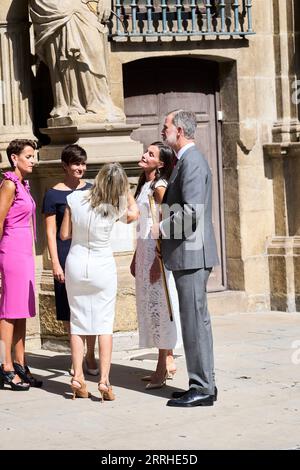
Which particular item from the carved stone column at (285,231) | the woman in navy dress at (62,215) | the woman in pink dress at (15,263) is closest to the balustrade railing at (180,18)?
the carved stone column at (285,231)

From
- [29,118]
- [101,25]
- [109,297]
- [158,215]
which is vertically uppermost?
[101,25]

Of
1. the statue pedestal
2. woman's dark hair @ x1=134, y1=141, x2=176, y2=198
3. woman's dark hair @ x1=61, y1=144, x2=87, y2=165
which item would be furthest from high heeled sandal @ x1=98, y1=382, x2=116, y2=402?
the statue pedestal

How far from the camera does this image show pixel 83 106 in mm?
10633

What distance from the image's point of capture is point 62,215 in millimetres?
9102

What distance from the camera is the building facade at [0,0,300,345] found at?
11984 mm

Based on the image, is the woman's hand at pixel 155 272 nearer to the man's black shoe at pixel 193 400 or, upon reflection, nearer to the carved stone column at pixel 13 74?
the man's black shoe at pixel 193 400

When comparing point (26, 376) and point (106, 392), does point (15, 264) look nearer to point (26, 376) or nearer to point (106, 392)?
point (26, 376)

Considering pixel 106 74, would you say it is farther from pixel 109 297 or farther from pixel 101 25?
pixel 109 297

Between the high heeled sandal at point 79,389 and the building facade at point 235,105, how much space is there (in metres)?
4.07

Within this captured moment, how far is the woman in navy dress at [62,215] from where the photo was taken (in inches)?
352
